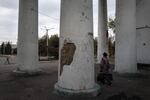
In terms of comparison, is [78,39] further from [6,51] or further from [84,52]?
[6,51]

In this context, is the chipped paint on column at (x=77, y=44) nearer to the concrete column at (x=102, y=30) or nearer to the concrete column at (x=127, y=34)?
the concrete column at (x=127, y=34)

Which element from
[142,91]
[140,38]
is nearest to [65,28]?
[142,91]

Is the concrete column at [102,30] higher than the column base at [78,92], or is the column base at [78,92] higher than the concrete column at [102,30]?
the concrete column at [102,30]

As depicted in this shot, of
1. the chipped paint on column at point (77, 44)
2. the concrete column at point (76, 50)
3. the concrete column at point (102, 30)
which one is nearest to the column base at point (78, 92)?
the concrete column at point (76, 50)

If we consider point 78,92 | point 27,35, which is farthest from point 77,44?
point 27,35

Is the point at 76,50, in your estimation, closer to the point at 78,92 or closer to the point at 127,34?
the point at 78,92

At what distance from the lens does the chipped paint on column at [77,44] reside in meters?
7.59

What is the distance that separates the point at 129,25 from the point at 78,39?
632 centimetres

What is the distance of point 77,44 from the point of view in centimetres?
767

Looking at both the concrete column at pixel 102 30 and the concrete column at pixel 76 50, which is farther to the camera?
the concrete column at pixel 102 30

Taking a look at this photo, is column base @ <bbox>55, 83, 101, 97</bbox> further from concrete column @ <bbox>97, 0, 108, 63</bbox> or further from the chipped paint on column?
concrete column @ <bbox>97, 0, 108, 63</bbox>

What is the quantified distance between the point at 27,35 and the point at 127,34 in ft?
21.7

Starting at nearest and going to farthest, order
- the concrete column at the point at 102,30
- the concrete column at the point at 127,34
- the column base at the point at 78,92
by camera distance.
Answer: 1. the column base at the point at 78,92
2. the concrete column at the point at 127,34
3. the concrete column at the point at 102,30

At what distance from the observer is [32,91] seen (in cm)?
878
